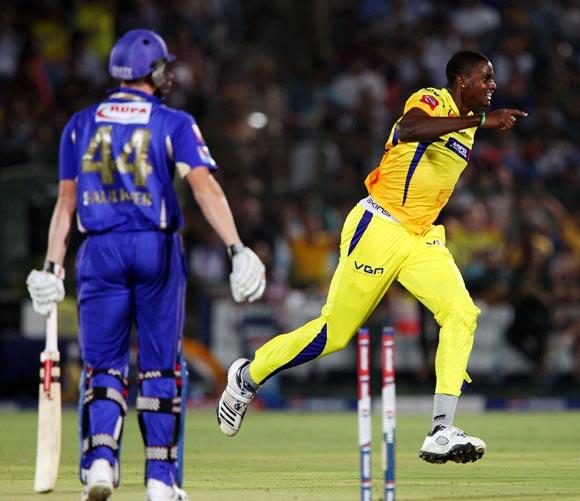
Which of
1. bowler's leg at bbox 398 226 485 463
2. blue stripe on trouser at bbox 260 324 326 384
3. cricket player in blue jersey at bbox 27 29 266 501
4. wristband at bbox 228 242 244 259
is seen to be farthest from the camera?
blue stripe on trouser at bbox 260 324 326 384

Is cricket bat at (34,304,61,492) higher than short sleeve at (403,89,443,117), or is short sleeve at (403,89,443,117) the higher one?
short sleeve at (403,89,443,117)

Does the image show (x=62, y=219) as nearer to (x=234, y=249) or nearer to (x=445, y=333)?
(x=234, y=249)

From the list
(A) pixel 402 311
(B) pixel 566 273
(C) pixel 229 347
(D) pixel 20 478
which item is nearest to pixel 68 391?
(C) pixel 229 347

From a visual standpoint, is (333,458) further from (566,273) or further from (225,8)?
(225,8)

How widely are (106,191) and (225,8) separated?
49.6ft

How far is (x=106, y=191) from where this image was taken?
22.6 feet

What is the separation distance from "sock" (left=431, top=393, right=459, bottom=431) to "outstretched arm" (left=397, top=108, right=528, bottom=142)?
4.97 feet

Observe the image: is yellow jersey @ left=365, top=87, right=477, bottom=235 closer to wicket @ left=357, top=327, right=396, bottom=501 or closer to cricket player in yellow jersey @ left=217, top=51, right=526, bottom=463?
cricket player in yellow jersey @ left=217, top=51, right=526, bottom=463

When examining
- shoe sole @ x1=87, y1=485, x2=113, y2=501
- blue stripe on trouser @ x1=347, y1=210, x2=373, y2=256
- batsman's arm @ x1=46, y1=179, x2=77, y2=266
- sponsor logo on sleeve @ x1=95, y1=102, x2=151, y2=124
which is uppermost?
blue stripe on trouser @ x1=347, y1=210, x2=373, y2=256

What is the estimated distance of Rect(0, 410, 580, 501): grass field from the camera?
26.2ft

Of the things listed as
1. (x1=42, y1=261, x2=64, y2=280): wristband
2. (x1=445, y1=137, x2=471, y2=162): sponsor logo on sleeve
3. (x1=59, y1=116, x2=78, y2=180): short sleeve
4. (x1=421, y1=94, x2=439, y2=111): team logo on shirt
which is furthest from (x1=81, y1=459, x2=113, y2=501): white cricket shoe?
(x1=445, y1=137, x2=471, y2=162): sponsor logo on sleeve

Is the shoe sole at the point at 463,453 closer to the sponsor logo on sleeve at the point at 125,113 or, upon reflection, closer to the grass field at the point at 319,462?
the grass field at the point at 319,462

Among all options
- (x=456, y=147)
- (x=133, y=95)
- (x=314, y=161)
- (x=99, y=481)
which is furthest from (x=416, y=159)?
(x=314, y=161)

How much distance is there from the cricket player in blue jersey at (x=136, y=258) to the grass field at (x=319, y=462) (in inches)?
35.2
